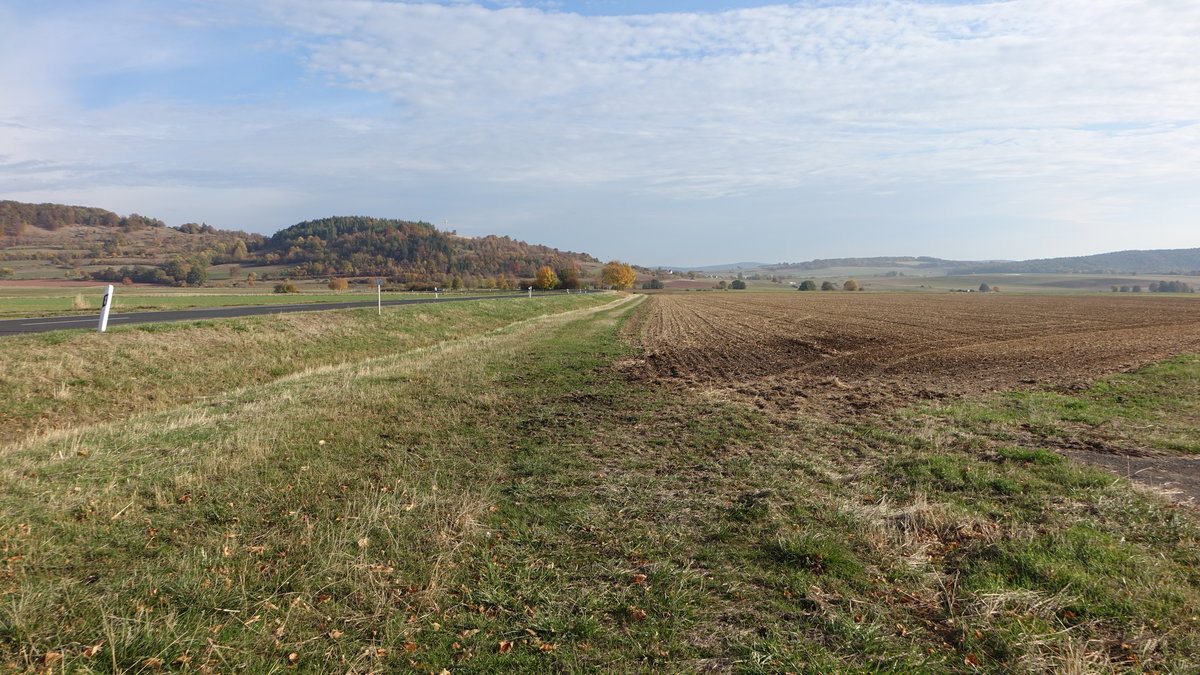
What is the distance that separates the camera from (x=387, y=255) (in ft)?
519

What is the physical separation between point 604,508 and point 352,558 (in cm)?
266

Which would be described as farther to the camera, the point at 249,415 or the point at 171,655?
the point at 249,415

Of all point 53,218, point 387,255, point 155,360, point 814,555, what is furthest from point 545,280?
point 53,218

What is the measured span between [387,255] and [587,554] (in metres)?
166

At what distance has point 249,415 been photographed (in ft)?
36.5

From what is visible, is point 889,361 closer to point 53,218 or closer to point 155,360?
point 155,360

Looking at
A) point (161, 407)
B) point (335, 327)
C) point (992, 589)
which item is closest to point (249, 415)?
point (161, 407)

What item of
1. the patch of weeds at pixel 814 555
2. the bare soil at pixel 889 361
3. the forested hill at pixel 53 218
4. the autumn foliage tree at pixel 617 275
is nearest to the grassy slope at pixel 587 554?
the patch of weeds at pixel 814 555

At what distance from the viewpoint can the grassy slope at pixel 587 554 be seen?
3.99m

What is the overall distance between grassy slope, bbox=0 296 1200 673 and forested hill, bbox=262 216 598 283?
121 meters

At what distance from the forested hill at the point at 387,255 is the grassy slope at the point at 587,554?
120657 millimetres

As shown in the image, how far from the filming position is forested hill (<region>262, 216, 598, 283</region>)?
14275 centimetres

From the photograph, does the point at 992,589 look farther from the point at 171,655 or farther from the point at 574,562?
the point at 171,655

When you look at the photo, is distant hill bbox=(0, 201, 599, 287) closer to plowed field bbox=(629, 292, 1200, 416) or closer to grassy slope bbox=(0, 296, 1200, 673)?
plowed field bbox=(629, 292, 1200, 416)
